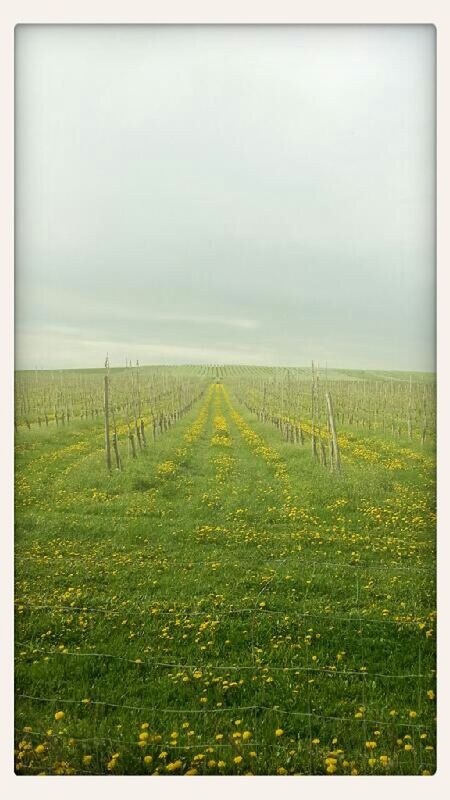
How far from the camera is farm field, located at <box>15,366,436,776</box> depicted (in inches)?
156

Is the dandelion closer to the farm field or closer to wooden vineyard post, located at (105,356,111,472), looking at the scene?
the farm field

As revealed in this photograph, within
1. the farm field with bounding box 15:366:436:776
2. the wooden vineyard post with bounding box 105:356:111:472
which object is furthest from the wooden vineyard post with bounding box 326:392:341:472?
the wooden vineyard post with bounding box 105:356:111:472

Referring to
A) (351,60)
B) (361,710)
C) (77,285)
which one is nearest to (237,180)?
(351,60)

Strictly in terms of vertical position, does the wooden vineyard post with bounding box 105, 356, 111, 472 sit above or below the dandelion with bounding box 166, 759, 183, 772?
above

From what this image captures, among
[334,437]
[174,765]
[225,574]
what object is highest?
[334,437]

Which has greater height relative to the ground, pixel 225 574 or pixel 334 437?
pixel 334 437

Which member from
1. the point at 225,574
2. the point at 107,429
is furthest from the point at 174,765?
the point at 107,429

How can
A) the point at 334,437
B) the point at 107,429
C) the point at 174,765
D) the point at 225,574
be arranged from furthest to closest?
the point at 107,429 → the point at 334,437 → the point at 225,574 → the point at 174,765

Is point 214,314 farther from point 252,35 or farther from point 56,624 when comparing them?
point 56,624

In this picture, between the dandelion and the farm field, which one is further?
the farm field

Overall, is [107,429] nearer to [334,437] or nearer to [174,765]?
[334,437]

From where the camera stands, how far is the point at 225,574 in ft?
14.6

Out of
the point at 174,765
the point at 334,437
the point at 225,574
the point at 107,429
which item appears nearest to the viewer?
the point at 174,765

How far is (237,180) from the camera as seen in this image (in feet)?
16.0
